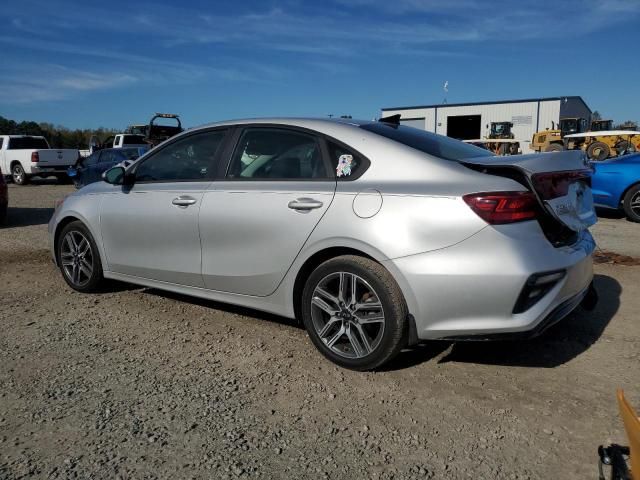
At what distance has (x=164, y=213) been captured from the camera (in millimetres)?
4285

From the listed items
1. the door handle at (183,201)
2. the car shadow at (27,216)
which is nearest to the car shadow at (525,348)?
the door handle at (183,201)

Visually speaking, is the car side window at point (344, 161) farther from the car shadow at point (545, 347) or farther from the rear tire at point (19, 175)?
the rear tire at point (19, 175)

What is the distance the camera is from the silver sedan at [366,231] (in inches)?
116

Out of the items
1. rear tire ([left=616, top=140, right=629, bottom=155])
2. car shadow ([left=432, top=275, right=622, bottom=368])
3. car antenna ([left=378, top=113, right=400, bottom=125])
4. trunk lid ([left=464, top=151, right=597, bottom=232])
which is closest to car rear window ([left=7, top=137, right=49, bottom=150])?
car antenna ([left=378, top=113, right=400, bottom=125])

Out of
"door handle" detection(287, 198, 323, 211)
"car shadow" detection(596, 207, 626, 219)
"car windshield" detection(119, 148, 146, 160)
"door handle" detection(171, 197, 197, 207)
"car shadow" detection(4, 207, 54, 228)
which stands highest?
"car windshield" detection(119, 148, 146, 160)

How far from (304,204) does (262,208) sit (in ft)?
1.16

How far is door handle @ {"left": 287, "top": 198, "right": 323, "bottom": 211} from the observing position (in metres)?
3.44

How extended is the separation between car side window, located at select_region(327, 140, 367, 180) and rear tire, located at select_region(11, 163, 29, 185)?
20.2 meters

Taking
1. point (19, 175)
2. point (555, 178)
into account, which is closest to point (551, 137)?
point (19, 175)

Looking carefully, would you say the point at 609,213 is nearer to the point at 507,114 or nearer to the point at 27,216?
the point at 27,216

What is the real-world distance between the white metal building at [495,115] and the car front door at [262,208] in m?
38.0

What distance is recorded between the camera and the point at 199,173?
4.22m

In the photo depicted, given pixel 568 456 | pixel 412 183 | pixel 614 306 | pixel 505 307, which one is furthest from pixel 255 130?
pixel 614 306

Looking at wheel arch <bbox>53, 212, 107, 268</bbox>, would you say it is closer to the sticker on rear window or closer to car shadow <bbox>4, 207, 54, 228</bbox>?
the sticker on rear window
